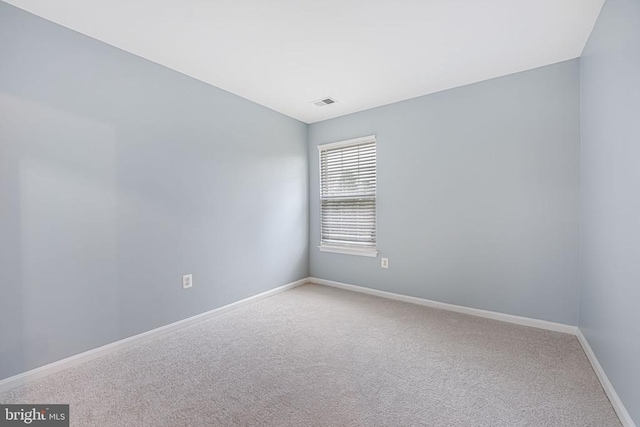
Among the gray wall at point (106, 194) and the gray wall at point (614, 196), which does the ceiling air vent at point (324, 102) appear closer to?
the gray wall at point (106, 194)

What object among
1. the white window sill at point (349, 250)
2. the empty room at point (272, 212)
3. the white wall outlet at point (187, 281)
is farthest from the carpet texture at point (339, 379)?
the white window sill at point (349, 250)

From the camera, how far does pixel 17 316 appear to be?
177 centimetres

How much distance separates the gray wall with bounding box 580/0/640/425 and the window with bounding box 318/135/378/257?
6.64 feet

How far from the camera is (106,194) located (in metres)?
2.16

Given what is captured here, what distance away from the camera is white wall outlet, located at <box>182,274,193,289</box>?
2.68 m

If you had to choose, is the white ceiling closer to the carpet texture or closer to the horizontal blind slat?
the horizontal blind slat

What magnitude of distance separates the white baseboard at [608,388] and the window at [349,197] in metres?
2.04

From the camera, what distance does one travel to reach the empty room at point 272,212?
1622mm

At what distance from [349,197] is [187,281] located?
2.24m

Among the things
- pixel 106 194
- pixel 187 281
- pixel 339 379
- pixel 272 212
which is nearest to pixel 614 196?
pixel 339 379

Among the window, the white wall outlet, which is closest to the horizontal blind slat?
the window

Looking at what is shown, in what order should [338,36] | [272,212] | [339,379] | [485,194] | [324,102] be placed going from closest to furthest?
[339,379]
[338,36]
[485,194]
[324,102]
[272,212]

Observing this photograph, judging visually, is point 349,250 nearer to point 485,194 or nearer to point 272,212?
point 272,212

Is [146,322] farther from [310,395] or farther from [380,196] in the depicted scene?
[380,196]
